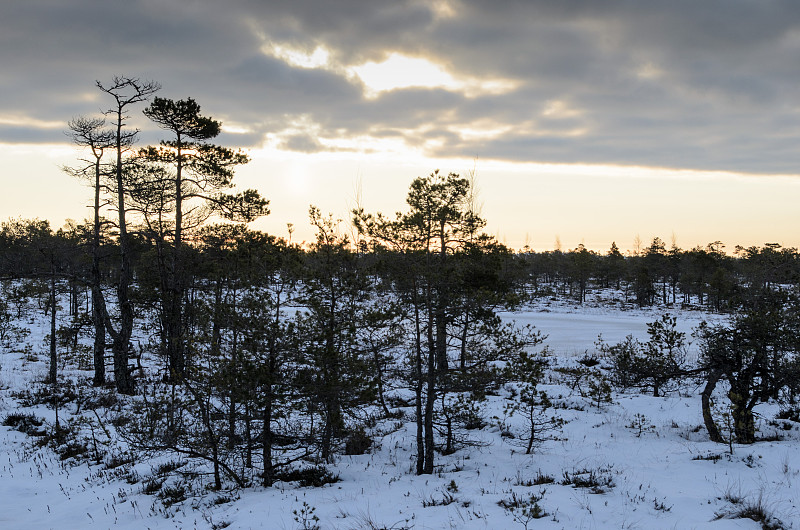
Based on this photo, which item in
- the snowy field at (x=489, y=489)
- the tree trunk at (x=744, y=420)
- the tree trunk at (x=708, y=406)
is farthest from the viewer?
the tree trunk at (x=708, y=406)

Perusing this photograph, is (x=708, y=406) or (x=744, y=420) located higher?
(x=708, y=406)

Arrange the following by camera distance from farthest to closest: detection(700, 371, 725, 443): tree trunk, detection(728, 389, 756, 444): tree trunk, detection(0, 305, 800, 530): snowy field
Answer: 1. detection(700, 371, 725, 443): tree trunk
2. detection(728, 389, 756, 444): tree trunk
3. detection(0, 305, 800, 530): snowy field

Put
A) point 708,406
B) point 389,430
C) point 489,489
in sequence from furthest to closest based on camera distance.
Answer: point 389,430 → point 708,406 → point 489,489

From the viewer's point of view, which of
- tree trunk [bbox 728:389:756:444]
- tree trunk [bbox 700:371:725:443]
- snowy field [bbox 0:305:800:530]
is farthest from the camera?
tree trunk [bbox 700:371:725:443]

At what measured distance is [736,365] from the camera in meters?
10.3

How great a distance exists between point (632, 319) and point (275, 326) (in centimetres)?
5034

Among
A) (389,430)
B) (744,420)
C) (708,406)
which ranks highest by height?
(708,406)

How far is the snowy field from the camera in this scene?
21.9ft

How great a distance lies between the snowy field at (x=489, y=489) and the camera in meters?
6.68

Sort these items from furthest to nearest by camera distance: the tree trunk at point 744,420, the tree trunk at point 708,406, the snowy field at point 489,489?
1. the tree trunk at point 708,406
2. the tree trunk at point 744,420
3. the snowy field at point 489,489

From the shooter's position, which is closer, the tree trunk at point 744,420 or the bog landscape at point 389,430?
the bog landscape at point 389,430

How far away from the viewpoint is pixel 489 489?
26.6ft

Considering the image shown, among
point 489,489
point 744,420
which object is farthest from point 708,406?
point 489,489

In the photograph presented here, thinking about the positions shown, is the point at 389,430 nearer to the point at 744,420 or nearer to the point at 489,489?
the point at 489,489
